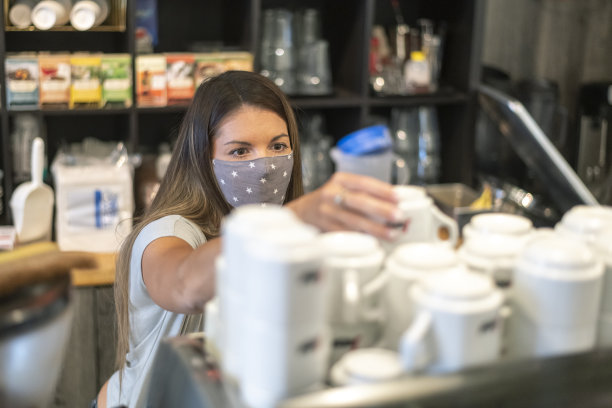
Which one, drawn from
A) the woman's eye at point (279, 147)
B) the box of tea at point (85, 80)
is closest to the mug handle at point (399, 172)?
the box of tea at point (85, 80)

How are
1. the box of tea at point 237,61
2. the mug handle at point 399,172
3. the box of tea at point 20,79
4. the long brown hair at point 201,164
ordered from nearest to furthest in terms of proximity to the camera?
the long brown hair at point 201,164 < the box of tea at point 20,79 < the box of tea at point 237,61 < the mug handle at point 399,172

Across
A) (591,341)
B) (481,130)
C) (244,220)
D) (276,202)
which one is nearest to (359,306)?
(244,220)

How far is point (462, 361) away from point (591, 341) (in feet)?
0.66

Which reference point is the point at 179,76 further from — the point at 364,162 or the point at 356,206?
the point at 356,206

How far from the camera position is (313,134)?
320 centimetres

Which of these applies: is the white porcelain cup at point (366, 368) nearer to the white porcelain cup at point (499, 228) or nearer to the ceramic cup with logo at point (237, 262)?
the ceramic cup with logo at point (237, 262)

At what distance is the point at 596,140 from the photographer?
10.1 feet

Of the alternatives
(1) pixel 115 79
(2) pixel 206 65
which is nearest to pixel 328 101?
(2) pixel 206 65

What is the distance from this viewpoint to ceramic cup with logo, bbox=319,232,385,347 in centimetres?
94

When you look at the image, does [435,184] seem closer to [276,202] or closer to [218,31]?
[218,31]

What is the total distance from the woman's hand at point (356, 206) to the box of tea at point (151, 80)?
76.5 inches

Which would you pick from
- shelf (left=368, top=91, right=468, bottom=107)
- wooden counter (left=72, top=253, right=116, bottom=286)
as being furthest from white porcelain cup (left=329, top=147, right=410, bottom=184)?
shelf (left=368, top=91, right=468, bottom=107)

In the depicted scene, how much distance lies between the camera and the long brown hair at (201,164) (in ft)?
5.60

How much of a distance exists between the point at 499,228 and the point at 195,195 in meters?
0.84
